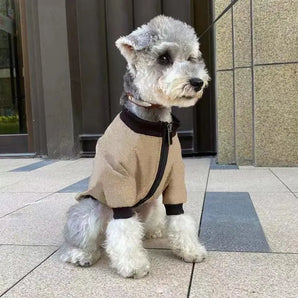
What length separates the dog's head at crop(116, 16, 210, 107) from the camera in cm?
251

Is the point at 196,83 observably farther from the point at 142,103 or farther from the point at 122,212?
the point at 122,212

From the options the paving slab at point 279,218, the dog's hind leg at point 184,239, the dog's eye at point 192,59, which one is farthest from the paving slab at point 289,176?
the dog's eye at point 192,59

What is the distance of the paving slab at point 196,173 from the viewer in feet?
17.2

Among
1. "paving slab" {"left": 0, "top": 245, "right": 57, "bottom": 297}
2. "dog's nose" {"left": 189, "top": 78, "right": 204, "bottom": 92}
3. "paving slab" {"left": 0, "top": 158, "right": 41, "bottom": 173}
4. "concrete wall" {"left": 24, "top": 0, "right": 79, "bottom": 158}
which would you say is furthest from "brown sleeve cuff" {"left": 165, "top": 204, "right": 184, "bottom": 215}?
"concrete wall" {"left": 24, "top": 0, "right": 79, "bottom": 158}

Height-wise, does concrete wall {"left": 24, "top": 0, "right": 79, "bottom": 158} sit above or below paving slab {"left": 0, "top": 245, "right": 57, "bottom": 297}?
above

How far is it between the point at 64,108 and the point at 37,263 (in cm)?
481

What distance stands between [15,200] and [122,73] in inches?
136

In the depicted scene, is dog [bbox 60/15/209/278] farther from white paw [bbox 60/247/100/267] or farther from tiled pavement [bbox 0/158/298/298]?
tiled pavement [bbox 0/158/298/298]

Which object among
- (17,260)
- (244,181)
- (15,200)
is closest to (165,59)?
(17,260)

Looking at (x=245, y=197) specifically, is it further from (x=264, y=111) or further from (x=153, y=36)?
(x=153, y=36)

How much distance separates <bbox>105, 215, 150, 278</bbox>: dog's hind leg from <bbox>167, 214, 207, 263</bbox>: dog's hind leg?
0.28 meters

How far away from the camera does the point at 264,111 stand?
6.10 meters

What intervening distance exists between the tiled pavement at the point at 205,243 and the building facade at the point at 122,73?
0.91 m

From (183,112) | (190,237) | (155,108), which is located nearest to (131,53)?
(155,108)
